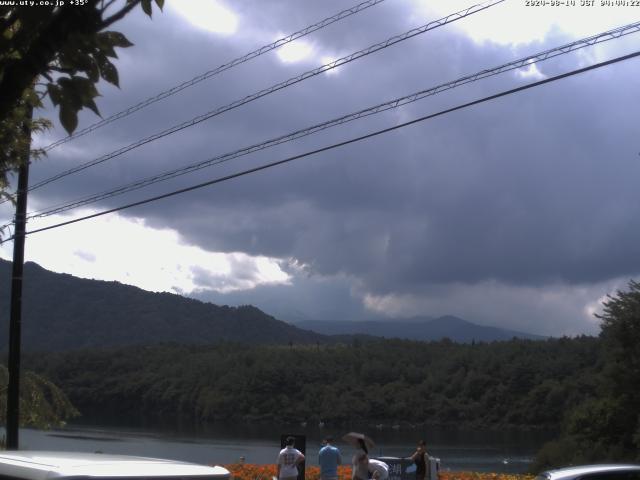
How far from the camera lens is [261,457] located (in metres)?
34.5

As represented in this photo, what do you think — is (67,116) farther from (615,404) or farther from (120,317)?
(120,317)

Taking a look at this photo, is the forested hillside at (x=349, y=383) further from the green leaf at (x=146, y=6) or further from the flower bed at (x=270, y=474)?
the green leaf at (x=146, y=6)

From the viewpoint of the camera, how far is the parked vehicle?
10562 millimetres

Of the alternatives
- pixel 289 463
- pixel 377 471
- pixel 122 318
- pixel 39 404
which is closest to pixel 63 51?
pixel 377 471

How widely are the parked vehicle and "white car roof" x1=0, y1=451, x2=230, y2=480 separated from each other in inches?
259

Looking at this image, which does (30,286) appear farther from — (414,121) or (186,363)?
(414,121)

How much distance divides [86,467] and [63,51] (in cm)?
218

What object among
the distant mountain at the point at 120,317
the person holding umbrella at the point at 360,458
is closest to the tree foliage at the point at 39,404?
the person holding umbrella at the point at 360,458

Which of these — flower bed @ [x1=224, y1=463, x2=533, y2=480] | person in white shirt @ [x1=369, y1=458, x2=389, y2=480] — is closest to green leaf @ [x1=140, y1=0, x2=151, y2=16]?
person in white shirt @ [x1=369, y1=458, x2=389, y2=480]

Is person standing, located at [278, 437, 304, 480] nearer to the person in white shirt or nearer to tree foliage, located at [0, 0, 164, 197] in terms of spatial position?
the person in white shirt

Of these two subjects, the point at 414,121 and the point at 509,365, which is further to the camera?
the point at 509,365

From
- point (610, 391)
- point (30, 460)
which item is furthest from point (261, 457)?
point (30, 460)

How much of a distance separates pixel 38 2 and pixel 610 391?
37.9 meters

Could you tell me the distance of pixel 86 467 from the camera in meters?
4.63
